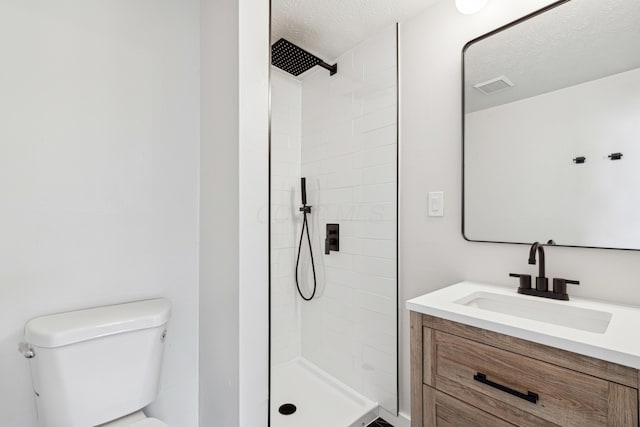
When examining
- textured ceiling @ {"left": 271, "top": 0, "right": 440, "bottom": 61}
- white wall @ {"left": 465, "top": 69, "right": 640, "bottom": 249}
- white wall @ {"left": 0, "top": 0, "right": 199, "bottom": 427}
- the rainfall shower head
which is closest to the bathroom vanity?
white wall @ {"left": 465, "top": 69, "right": 640, "bottom": 249}

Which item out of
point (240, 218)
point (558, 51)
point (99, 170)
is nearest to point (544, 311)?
point (558, 51)

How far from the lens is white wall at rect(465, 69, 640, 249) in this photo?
1.04m

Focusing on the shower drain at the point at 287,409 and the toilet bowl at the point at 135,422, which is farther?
the shower drain at the point at 287,409

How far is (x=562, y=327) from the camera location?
85 cm

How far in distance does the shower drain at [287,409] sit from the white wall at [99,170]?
0.54 metres

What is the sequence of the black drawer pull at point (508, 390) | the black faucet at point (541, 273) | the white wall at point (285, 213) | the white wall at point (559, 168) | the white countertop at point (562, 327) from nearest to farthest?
1. the white countertop at point (562, 327)
2. the black drawer pull at point (508, 390)
3. the white wall at point (559, 168)
4. the black faucet at point (541, 273)
5. the white wall at point (285, 213)

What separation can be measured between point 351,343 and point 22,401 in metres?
1.57

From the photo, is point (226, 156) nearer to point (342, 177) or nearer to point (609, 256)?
point (342, 177)

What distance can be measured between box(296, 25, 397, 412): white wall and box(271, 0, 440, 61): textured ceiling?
10cm

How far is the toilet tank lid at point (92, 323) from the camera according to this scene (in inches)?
39.6

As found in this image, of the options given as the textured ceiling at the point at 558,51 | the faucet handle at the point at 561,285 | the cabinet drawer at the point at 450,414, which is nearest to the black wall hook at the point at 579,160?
the textured ceiling at the point at 558,51

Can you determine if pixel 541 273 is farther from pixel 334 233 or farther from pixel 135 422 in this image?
pixel 135 422

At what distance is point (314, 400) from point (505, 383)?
1.35 m

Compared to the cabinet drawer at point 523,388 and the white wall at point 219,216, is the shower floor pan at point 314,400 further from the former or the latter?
the cabinet drawer at point 523,388
